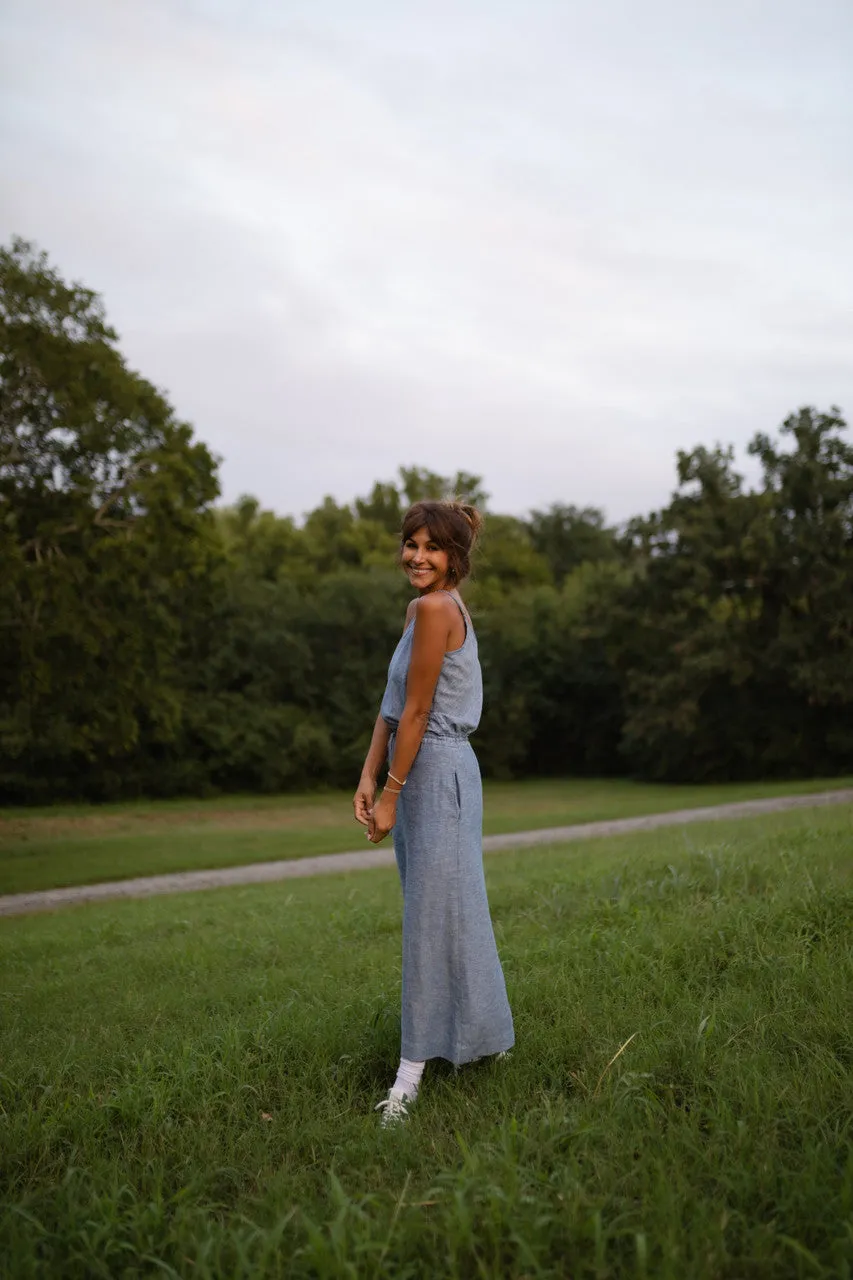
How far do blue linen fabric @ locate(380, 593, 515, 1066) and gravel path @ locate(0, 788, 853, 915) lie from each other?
871 centimetres

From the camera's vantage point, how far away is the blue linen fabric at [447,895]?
3.74m

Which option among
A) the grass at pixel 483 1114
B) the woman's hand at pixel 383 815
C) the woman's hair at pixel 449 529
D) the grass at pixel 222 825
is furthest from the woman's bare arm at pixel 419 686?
the grass at pixel 222 825

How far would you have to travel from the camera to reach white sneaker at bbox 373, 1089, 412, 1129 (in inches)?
137

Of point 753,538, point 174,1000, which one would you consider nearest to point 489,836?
point 174,1000

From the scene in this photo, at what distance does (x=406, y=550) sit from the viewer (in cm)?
394

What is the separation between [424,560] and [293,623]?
34920 mm

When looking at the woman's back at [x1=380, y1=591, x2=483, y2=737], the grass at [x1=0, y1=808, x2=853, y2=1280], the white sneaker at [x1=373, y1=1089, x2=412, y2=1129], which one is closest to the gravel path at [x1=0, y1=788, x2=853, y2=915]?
the grass at [x1=0, y1=808, x2=853, y2=1280]

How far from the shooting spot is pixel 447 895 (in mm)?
3762

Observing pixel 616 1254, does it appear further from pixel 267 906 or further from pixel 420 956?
pixel 267 906

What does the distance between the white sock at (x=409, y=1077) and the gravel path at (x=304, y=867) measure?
340 inches

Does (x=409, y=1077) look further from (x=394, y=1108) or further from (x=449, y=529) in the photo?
(x=449, y=529)

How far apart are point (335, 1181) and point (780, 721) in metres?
33.3

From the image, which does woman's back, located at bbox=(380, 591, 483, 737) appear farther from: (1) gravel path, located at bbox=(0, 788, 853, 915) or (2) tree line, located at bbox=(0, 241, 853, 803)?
(2) tree line, located at bbox=(0, 241, 853, 803)

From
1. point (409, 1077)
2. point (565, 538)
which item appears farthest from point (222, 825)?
point (565, 538)
